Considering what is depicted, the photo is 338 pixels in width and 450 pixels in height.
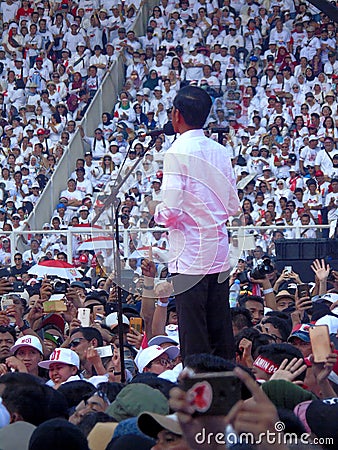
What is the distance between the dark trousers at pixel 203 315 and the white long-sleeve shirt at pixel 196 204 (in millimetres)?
57

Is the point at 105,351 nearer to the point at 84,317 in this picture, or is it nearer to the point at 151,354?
the point at 151,354

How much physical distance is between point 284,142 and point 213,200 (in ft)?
40.0

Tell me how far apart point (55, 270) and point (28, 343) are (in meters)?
5.83

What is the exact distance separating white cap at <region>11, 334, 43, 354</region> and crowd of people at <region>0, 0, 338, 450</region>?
2cm

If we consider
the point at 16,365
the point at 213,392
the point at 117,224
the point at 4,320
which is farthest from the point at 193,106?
the point at 4,320

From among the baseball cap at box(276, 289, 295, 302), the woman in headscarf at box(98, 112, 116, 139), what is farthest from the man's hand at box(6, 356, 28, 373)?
the woman in headscarf at box(98, 112, 116, 139)

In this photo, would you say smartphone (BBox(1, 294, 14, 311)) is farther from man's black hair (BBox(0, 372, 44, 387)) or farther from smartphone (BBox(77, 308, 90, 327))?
man's black hair (BBox(0, 372, 44, 387))

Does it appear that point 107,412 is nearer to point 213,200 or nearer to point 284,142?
point 213,200

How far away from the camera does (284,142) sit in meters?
17.2

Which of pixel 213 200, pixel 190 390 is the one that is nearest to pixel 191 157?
pixel 213 200

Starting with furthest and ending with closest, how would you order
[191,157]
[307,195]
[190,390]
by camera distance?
1. [307,195]
2. [191,157]
3. [190,390]

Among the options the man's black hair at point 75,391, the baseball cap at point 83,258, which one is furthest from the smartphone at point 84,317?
the baseball cap at point 83,258

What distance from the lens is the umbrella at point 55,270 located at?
495 inches

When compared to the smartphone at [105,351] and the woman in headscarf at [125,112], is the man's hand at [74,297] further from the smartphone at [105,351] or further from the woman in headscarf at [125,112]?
the woman in headscarf at [125,112]
